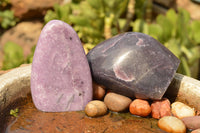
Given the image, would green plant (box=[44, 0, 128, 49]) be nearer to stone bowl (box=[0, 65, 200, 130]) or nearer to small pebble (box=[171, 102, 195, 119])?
stone bowl (box=[0, 65, 200, 130])

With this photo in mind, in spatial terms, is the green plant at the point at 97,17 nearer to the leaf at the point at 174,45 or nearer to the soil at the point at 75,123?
the leaf at the point at 174,45

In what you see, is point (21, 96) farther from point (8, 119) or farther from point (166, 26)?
point (166, 26)

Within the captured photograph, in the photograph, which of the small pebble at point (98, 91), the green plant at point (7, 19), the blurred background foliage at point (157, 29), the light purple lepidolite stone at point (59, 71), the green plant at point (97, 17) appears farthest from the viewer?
the green plant at point (7, 19)

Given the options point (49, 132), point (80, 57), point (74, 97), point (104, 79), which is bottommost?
point (49, 132)

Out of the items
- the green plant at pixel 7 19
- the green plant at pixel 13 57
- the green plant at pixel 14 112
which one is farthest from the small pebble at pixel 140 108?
the green plant at pixel 7 19

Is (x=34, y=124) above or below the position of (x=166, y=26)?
below

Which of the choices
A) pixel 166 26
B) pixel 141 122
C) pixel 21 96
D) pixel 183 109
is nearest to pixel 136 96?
pixel 141 122

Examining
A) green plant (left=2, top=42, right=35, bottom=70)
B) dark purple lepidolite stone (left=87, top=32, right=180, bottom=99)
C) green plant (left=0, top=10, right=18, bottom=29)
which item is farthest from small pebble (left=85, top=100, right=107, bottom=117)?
green plant (left=0, top=10, right=18, bottom=29)
